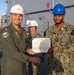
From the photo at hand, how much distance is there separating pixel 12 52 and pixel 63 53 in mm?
939

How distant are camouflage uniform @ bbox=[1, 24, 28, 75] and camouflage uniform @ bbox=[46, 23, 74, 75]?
0.61 m

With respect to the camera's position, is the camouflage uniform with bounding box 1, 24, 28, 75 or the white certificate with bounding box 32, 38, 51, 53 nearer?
the camouflage uniform with bounding box 1, 24, 28, 75

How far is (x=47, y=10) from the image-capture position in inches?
240

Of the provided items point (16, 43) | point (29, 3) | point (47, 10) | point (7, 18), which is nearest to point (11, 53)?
point (16, 43)

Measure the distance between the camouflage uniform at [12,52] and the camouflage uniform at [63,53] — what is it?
1.99 ft

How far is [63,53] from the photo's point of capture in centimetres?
371

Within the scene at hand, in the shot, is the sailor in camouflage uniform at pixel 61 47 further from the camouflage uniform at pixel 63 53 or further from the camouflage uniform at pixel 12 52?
the camouflage uniform at pixel 12 52

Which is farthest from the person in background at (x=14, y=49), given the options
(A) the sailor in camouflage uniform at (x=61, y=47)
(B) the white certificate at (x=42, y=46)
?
(A) the sailor in camouflage uniform at (x=61, y=47)

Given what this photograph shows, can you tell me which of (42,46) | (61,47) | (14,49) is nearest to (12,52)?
(14,49)

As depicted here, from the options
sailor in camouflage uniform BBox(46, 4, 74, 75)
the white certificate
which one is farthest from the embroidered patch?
sailor in camouflage uniform BBox(46, 4, 74, 75)

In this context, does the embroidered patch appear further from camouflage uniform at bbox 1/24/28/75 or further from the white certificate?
the white certificate

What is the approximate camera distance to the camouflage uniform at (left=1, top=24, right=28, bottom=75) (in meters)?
3.18

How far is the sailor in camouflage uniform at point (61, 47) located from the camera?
12.0 ft

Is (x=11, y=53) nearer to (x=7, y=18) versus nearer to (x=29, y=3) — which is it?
(x=29, y=3)
